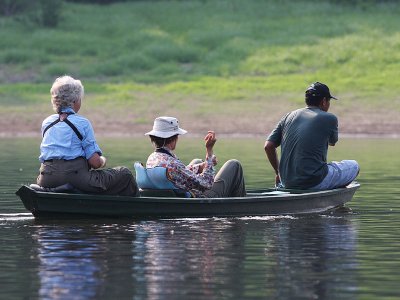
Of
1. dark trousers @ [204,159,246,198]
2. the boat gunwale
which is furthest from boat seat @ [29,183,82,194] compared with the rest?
dark trousers @ [204,159,246,198]

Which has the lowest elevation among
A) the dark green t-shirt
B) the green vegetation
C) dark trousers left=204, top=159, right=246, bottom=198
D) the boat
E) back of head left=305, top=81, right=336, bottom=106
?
the boat

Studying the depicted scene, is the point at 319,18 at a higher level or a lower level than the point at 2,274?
higher

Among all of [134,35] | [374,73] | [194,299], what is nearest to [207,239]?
[194,299]

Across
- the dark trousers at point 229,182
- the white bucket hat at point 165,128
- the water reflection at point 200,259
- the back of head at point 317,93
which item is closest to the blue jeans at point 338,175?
the water reflection at point 200,259

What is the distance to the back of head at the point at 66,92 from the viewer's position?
13.2 m

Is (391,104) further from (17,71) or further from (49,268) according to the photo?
(49,268)

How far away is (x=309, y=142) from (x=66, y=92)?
309cm

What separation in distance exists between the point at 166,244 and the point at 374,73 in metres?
29.7

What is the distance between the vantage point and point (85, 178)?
13.6 m

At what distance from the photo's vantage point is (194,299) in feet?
30.3

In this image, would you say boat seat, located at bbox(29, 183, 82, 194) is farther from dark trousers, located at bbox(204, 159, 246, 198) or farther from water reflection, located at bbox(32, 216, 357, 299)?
dark trousers, located at bbox(204, 159, 246, 198)

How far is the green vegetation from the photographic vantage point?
1531 inches

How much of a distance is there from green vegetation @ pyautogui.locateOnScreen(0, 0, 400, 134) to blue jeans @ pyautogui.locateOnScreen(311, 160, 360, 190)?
20980 millimetres

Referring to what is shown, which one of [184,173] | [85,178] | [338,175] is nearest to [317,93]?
[338,175]
